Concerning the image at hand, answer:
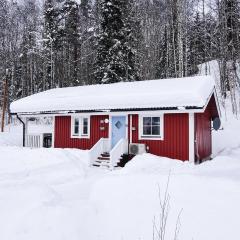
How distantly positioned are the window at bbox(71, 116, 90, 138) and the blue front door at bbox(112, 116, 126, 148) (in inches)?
67.8

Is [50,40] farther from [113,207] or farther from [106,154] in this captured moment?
[113,207]

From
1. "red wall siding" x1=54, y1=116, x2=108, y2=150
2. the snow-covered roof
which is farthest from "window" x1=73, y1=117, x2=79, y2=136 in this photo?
the snow-covered roof

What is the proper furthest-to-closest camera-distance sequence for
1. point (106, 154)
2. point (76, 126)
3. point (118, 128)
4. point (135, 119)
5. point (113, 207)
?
1. point (76, 126)
2. point (118, 128)
3. point (106, 154)
4. point (135, 119)
5. point (113, 207)

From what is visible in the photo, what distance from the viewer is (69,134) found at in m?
18.6

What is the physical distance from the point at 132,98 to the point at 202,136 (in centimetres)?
426

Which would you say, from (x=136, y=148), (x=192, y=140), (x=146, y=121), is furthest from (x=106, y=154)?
(x=192, y=140)

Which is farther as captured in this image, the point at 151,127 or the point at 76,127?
the point at 76,127

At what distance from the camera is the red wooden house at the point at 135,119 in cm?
1485

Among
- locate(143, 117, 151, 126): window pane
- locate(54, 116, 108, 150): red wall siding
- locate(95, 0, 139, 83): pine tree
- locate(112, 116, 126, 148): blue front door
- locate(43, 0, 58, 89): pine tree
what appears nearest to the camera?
locate(143, 117, 151, 126): window pane

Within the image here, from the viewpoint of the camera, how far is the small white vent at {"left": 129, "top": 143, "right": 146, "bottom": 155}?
50.7 feet

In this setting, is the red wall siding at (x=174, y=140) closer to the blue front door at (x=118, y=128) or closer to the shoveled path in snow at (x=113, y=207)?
the blue front door at (x=118, y=128)

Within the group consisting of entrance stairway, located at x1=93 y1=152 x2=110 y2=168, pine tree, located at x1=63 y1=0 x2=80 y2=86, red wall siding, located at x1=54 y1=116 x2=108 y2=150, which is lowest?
entrance stairway, located at x1=93 y1=152 x2=110 y2=168

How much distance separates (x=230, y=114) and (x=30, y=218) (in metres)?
22.9

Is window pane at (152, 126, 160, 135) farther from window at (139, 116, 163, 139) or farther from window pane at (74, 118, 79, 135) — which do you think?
window pane at (74, 118, 79, 135)
